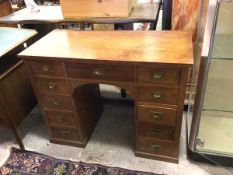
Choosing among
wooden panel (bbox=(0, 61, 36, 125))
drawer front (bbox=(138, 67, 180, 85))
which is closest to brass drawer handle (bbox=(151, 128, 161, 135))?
drawer front (bbox=(138, 67, 180, 85))

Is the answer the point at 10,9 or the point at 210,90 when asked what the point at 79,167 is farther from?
the point at 10,9

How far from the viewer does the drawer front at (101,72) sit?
1.20m

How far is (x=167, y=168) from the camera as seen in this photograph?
147 centimetres

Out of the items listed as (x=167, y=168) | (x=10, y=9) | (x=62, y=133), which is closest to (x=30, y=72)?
(x=62, y=133)

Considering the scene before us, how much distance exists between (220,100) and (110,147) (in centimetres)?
82

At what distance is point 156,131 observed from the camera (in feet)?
4.56

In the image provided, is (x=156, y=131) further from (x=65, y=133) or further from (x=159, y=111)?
(x=65, y=133)

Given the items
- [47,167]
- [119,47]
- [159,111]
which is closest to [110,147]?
[47,167]

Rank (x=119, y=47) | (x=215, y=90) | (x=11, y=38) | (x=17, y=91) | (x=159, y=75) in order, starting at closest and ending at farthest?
(x=159, y=75)
(x=119, y=47)
(x=215, y=90)
(x=11, y=38)
(x=17, y=91)

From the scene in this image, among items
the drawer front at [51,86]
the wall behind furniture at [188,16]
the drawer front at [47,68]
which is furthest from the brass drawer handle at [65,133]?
the wall behind furniture at [188,16]

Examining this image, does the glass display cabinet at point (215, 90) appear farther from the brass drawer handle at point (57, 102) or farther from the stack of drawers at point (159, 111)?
the brass drawer handle at point (57, 102)

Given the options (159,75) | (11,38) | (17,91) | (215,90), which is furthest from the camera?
(17,91)

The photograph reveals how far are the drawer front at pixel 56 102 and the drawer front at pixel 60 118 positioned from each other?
0.05m

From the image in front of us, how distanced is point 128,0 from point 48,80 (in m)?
0.71
